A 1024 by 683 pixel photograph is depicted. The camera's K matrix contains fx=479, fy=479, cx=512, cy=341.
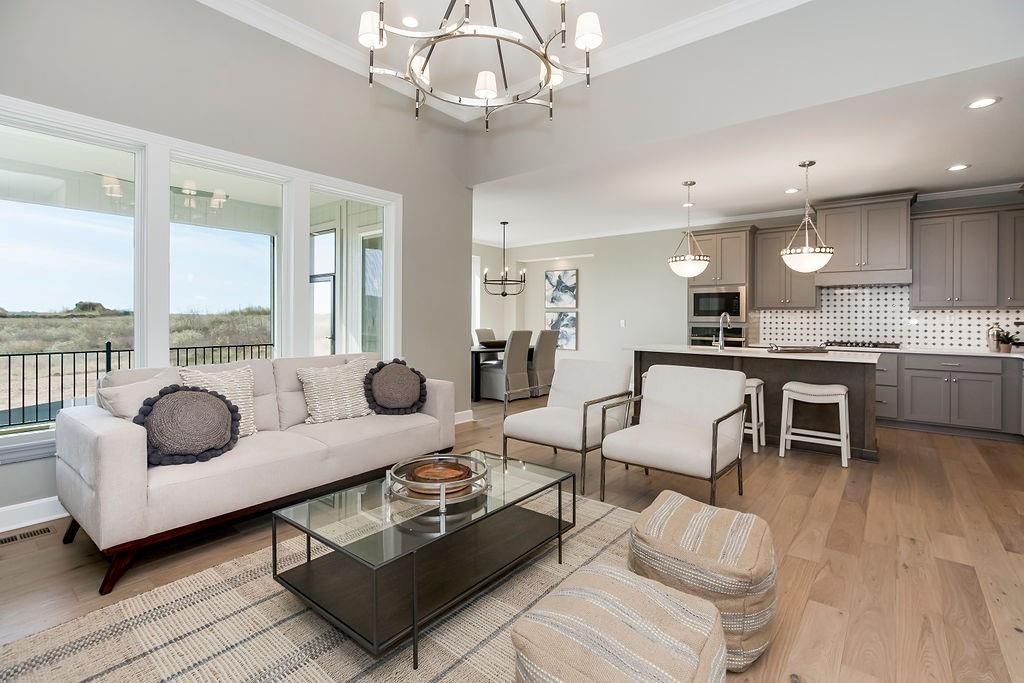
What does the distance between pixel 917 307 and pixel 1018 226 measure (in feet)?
3.57

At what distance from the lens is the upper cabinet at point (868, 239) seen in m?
5.16

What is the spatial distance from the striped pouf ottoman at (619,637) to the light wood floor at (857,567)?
49cm

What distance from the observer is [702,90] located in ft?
11.5

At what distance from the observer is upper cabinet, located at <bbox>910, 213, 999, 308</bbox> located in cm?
488

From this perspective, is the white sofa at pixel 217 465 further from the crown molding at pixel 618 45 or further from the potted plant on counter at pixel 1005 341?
the potted plant on counter at pixel 1005 341

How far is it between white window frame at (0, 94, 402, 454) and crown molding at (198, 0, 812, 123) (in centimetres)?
95

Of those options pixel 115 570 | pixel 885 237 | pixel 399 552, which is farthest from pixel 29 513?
pixel 885 237

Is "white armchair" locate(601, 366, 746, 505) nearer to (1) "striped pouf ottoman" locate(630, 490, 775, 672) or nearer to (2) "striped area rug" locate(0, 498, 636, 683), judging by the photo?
(1) "striped pouf ottoman" locate(630, 490, 775, 672)

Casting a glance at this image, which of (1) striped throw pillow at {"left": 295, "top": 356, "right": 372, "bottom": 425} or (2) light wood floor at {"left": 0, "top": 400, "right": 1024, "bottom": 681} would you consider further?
(1) striped throw pillow at {"left": 295, "top": 356, "right": 372, "bottom": 425}

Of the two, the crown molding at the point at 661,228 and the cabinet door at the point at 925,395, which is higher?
the crown molding at the point at 661,228

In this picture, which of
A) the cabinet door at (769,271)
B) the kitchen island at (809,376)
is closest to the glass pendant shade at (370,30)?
the kitchen island at (809,376)

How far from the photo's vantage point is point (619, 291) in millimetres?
8344

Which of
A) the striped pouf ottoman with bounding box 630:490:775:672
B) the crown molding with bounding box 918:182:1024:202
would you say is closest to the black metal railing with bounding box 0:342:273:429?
the striped pouf ottoman with bounding box 630:490:775:672

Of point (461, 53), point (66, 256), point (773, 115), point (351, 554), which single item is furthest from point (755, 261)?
point (66, 256)
